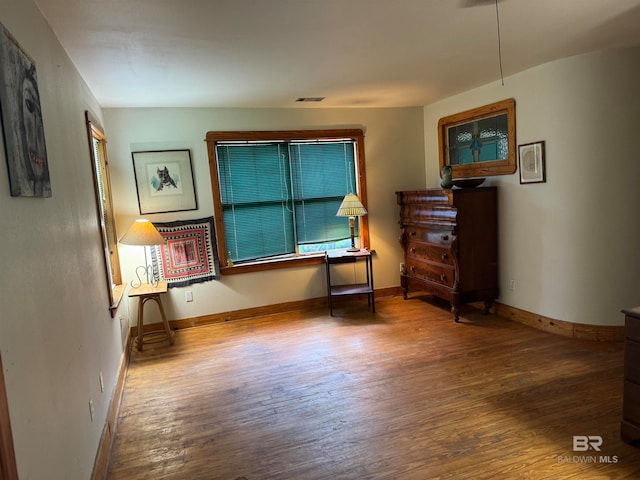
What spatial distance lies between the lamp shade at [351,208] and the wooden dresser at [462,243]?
69cm

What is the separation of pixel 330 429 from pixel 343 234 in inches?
115

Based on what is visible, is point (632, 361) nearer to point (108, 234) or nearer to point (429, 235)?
point (429, 235)

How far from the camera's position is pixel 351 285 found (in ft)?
16.1

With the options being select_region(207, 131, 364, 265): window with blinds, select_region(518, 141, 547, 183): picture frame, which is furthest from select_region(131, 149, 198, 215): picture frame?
select_region(518, 141, 547, 183): picture frame

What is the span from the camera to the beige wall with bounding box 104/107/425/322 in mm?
4148

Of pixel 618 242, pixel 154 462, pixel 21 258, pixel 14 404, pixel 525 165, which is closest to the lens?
pixel 14 404

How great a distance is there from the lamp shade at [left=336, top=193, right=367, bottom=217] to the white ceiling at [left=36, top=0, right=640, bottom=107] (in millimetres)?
1237

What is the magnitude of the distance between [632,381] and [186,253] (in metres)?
3.82

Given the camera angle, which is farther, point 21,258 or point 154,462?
point 154,462

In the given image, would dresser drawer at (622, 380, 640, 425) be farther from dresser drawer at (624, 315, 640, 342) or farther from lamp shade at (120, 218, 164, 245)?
lamp shade at (120, 218, 164, 245)

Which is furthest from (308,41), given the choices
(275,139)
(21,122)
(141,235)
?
(141,235)

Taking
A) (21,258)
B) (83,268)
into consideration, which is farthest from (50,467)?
(83,268)

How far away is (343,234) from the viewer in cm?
507

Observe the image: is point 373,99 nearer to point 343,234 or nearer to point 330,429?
point 343,234
